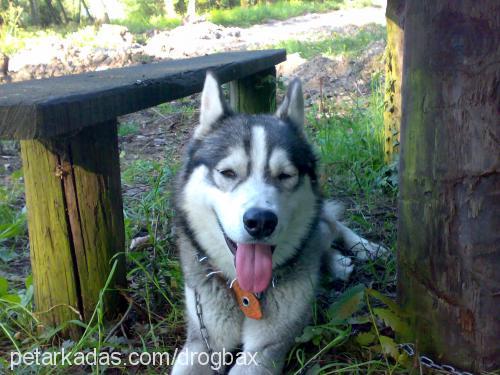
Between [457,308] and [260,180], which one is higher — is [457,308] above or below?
below

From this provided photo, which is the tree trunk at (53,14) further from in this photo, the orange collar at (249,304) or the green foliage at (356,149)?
the orange collar at (249,304)

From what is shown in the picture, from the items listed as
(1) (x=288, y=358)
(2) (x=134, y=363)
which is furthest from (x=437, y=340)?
(2) (x=134, y=363)

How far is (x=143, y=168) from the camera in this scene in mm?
5199

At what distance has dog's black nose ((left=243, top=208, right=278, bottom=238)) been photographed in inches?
83.7

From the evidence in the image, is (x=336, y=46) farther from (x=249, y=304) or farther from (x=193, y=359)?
(x=193, y=359)

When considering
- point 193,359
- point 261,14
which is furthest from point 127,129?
point 261,14

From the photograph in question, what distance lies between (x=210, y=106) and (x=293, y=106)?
1.44ft

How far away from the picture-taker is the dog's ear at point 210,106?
2756 mm

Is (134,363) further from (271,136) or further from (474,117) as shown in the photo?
(474,117)

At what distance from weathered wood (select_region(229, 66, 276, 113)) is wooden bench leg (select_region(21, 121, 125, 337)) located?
2704mm

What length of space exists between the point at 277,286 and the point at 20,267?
1.86 m

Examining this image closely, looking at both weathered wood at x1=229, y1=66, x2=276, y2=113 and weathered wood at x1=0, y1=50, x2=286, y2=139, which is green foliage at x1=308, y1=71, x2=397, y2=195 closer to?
weathered wood at x1=229, y1=66, x2=276, y2=113

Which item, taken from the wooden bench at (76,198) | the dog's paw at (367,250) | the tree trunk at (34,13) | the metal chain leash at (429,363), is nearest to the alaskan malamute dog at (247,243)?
the wooden bench at (76,198)

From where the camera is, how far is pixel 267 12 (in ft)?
74.6
